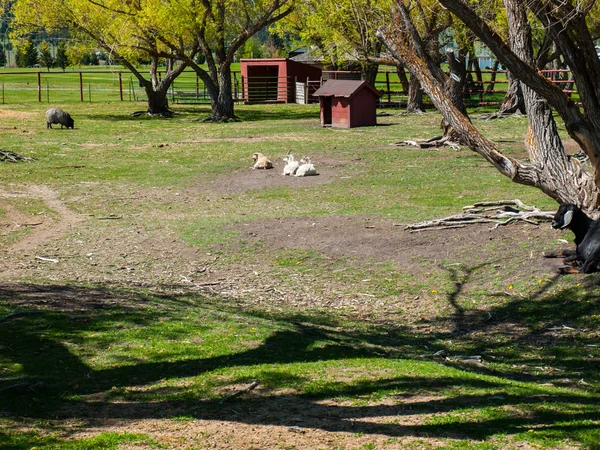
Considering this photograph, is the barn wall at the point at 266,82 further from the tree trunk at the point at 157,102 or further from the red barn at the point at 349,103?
the red barn at the point at 349,103

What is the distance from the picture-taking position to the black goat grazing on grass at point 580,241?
10.2m

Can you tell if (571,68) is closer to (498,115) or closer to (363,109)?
(363,109)

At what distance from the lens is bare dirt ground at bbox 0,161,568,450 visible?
5484mm

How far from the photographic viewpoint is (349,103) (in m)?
30.9

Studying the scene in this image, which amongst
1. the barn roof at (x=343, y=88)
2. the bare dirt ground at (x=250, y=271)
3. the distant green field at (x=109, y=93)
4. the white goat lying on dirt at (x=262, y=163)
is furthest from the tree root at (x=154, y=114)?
the bare dirt ground at (x=250, y=271)

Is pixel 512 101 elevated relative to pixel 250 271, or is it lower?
elevated

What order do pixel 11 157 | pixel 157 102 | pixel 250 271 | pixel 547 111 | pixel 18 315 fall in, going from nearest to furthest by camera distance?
pixel 18 315
pixel 250 271
pixel 547 111
pixel 11 157
pixel 157 102

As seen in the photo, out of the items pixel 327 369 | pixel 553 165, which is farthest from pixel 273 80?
pixel 327 369

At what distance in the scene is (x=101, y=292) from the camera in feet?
33.0

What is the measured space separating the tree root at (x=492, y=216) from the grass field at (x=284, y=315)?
0.72ft

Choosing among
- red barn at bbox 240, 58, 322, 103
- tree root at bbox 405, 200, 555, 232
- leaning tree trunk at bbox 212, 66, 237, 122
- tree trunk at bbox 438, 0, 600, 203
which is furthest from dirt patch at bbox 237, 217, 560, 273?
red barn at bbox 240, 58, 322, 103

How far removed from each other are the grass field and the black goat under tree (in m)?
0.87

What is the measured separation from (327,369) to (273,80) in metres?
46.8

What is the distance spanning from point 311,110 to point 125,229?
29.5m
